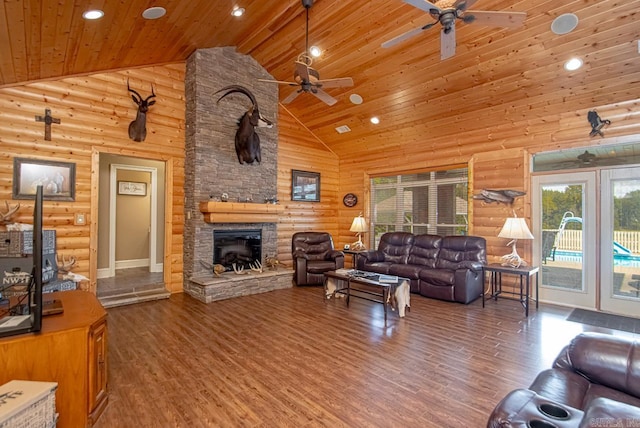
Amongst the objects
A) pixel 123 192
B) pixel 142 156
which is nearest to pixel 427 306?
pixel 142 156

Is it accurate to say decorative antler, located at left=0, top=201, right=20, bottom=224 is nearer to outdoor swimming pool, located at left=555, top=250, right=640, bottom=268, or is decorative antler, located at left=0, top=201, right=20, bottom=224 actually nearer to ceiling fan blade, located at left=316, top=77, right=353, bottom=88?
ceiling fan blade, located at left=316, top=77, right=353, bottom=88

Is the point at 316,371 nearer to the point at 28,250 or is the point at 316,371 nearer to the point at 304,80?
the point at 304,80

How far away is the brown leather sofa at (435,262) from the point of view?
16.3 ft

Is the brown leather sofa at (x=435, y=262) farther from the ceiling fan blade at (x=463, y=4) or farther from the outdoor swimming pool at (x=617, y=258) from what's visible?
the ceiling fan blade at (x=463, y=4)

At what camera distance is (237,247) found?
19.7 feet

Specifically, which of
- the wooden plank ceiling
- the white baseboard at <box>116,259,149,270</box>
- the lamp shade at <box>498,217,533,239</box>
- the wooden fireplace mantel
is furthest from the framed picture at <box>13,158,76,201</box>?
the lamp shade at <box>498,217,533,239</box>

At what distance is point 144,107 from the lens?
16.6 ft

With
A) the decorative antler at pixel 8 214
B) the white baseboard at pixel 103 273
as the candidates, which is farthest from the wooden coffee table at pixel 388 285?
the white baseboard at pixel 103 273

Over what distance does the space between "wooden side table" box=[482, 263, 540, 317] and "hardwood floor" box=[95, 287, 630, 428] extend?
27 cm

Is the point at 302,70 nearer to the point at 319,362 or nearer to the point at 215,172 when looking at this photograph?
the point at 215,172

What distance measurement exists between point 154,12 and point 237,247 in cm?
377

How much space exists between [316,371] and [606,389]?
1.96 m

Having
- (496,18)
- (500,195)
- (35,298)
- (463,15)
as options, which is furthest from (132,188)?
(500,195)

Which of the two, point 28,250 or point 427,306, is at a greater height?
point 28,250
